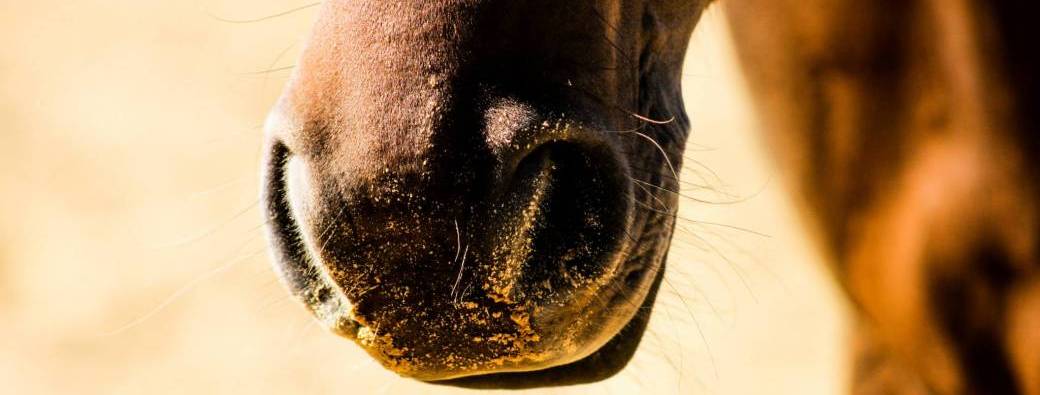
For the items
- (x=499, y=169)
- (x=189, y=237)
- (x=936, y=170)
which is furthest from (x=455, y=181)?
(x=189, y=237)

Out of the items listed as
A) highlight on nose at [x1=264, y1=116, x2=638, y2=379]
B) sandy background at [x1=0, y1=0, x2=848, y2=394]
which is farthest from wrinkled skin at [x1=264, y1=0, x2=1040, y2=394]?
sandy background at [x1=0, y1=0, x2=848, y2=394]

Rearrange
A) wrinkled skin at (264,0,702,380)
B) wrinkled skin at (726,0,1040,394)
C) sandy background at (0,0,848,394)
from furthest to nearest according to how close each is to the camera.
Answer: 1. sandy background at (0,0,848,394)
2. wrinkled skin at (726,0,1040,394)
3. wrinkled skin at (264,0,702,380)

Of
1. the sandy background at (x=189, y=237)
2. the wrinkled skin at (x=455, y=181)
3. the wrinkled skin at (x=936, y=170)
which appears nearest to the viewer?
the wrinkled skin at (x=455, y=181)

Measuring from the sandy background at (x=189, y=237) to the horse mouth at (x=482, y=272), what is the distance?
103 centimetres

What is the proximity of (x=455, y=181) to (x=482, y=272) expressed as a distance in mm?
81

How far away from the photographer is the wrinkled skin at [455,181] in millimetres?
742

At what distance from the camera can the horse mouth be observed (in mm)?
755

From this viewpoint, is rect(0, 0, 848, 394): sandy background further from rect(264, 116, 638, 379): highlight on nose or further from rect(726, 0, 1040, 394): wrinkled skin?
rect(264, 116, 638, 379): highlight on nose

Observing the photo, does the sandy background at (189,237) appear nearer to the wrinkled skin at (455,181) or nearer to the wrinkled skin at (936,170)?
the wrinkled skin at (936,170)

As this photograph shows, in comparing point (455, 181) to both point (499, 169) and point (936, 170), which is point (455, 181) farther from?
point (936, 170)

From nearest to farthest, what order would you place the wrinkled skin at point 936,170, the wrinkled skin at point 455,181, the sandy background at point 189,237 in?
the wrinkled skin at point 455,181, the wrinkled skin at point 936,170, the sandy background at point 189,237

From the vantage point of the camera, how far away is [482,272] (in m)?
0.76

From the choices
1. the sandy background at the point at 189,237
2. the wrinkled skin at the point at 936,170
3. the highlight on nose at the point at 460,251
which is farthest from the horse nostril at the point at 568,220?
the sandy background at the point at 189,237

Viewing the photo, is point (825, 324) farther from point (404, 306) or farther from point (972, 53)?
point (404, 306)
